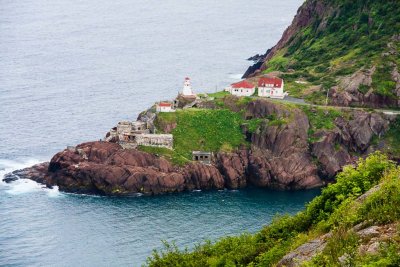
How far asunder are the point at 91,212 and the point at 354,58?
80794 millimetres

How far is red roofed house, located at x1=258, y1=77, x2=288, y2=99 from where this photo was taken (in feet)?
527

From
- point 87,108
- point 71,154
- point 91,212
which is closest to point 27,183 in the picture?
point 71,154

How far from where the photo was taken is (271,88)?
161000 mm

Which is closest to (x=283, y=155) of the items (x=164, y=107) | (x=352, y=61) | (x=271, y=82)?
(x=271, y=82)

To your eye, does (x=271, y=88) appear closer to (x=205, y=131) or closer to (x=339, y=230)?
(x=205, y=131)

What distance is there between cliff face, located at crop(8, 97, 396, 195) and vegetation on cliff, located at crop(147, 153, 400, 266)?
263ft

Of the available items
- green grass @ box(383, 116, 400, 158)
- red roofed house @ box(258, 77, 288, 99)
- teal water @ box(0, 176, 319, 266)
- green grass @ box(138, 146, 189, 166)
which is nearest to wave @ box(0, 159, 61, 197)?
teal water @ box(0, 176, 319, 266)

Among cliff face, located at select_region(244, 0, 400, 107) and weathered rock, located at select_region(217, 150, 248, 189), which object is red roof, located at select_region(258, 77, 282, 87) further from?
weathered rock, located at select_region(217, 150, 248, 189)

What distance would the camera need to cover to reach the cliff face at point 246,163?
136m

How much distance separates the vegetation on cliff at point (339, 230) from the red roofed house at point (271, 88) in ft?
351

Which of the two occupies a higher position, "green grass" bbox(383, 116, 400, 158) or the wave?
"green grass" bbox(383, 116, 400, 158)

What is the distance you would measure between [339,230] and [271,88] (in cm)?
12869

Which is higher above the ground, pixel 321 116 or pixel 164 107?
pixel 164 107

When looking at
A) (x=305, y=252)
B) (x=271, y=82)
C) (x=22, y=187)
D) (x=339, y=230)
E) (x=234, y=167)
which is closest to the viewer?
(x=339, y=230)
